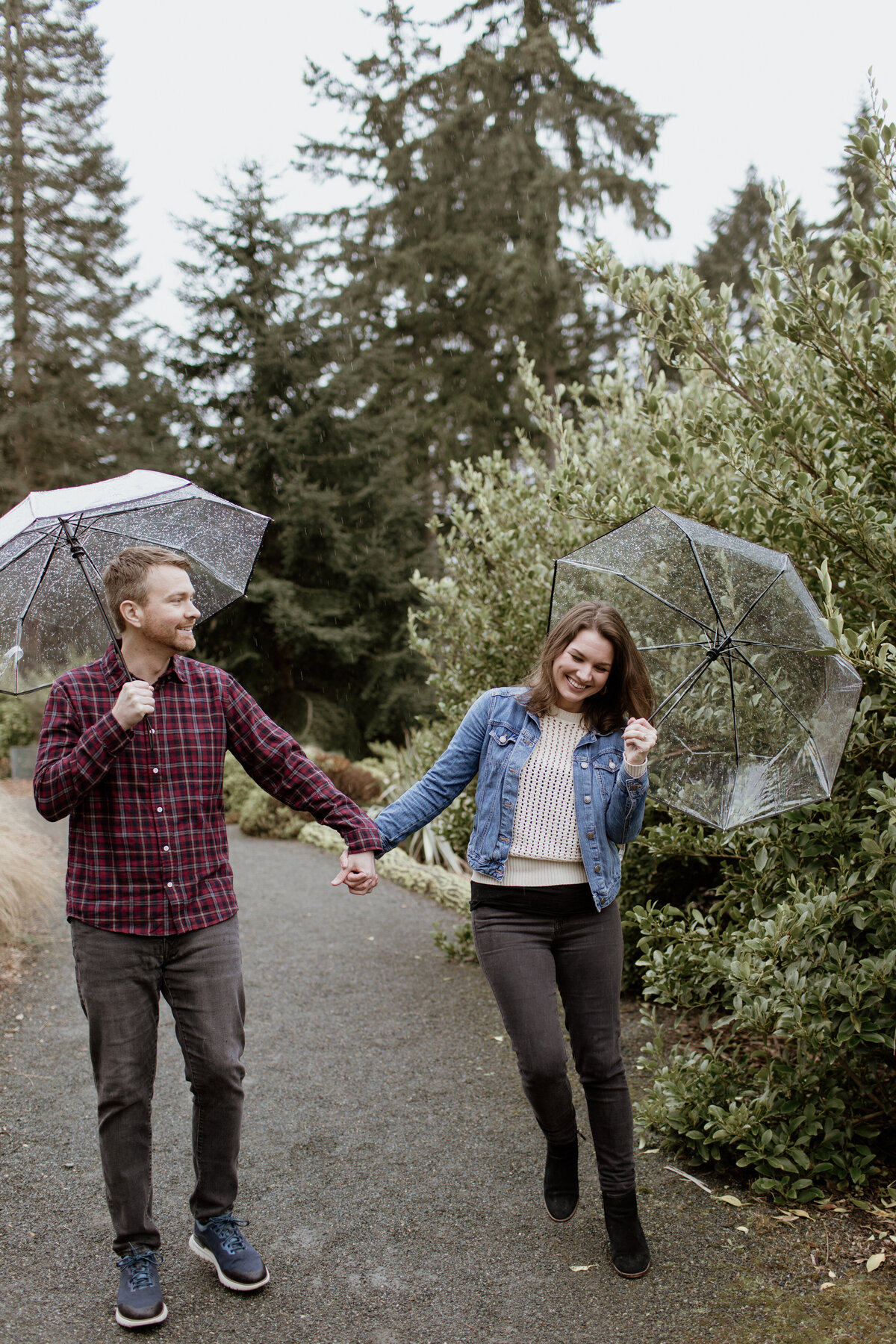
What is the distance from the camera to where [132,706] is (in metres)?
2.52

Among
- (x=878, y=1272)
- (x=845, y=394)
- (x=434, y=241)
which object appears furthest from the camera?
(x=434, y=241)

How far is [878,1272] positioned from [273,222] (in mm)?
15607

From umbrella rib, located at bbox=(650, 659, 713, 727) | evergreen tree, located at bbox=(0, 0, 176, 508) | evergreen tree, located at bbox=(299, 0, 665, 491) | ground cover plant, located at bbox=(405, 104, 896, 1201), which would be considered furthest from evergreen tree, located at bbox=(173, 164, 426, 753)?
umbrella rib, located at bbox=(650, 659, 713, 727)

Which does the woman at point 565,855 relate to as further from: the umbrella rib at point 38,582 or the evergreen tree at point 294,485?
the evergreen tree at point 294,485

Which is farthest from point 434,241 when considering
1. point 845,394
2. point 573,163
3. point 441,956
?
point 845,394

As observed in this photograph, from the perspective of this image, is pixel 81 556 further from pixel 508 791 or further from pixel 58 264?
pixel 58 264

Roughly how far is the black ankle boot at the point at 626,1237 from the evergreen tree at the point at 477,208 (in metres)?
14.8

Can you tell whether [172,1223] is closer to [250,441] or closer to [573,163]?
[250,441]

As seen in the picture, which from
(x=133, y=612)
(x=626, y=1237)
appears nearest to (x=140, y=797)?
(x=133, y=612)

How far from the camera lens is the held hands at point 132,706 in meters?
2.52

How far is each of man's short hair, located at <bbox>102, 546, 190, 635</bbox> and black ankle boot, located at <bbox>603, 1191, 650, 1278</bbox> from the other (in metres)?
2.16

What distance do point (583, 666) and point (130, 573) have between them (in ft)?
4.30

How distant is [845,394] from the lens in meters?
3.49

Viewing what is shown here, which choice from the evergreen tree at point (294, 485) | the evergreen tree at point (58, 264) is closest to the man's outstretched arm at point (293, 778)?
the evergreen tree at point (294, 485)
